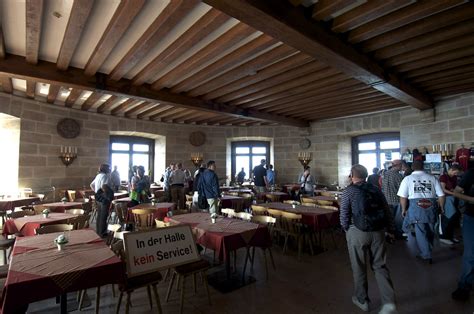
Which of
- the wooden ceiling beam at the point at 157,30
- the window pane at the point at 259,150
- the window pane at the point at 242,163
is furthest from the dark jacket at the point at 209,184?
the window pane at the point at 259,150

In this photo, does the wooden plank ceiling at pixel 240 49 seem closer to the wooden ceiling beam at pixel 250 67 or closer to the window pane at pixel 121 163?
the wooden ceiling beam at pixel 250 67

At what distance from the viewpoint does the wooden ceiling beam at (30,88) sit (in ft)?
17.6

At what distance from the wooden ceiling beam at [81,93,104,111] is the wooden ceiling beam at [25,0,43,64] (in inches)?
90.9

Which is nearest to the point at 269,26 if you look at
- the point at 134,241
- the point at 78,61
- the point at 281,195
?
the point at 134,241

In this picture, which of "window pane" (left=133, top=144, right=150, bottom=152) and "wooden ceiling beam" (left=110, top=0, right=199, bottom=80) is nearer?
"wooden ceiling beam" (left=110, top=0, right=199, bottom=80)

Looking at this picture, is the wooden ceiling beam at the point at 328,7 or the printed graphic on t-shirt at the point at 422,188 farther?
the printed graphic on t-shirt at the point at 422,188

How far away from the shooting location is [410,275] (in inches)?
130

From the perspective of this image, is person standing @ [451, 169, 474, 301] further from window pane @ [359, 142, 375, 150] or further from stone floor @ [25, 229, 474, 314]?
window pane @ [359, 142, 375, 150]

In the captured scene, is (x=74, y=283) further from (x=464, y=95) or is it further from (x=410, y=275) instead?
(x=464, y=95)

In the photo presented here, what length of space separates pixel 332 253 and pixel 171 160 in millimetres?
6730

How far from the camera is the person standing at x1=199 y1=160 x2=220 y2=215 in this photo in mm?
4879

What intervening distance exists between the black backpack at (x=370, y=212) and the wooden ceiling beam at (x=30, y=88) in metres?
6.21

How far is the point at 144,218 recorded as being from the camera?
4414 millimetres

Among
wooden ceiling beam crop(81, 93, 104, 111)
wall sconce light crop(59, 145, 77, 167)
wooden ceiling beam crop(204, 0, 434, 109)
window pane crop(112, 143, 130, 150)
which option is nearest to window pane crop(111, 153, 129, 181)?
window pane crop(112, 143, 130, 150)
